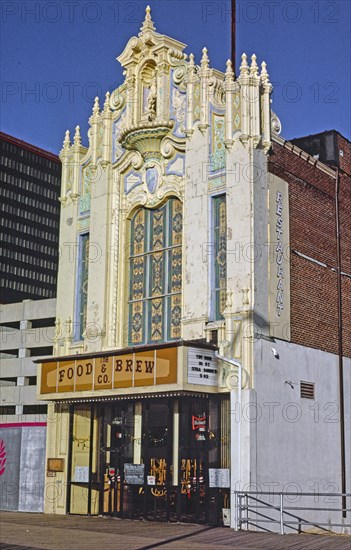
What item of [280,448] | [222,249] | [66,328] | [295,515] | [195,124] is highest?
[195,124]

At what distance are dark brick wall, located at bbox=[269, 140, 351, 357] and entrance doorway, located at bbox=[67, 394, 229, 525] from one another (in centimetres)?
417

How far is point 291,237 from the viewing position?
26.8 m

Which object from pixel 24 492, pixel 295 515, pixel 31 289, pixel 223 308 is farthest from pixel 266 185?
pixel 31 289

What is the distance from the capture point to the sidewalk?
1900 centimetres

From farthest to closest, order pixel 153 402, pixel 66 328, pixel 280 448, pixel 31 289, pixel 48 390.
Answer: pixel 31 289 → pixel 66 328 → pixel 48 390 → pixel 153 402 → pixel 280 448

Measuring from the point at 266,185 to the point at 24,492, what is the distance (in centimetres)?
1466

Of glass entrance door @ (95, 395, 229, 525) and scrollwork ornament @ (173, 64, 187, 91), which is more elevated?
scrollwork ornament @ (173, 64, 187, 91)

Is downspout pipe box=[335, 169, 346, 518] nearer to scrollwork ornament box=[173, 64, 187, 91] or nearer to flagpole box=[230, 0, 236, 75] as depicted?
flagpole box=[230, 0, 236, 75]

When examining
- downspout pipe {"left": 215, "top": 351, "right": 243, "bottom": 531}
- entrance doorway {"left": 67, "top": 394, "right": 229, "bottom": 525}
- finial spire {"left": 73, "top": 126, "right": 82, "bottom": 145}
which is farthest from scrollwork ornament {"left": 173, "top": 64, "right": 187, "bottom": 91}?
entrance doorway {"left": 67, "top": 394, "right": 229, "bottom": 525}

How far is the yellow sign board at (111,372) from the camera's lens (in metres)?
24.3

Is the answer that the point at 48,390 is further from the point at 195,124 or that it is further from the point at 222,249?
the point at 195,124

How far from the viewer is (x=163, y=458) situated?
1007 inches

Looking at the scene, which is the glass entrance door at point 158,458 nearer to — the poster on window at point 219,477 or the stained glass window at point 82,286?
the poster on window at point 219,477

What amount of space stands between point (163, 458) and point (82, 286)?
26.2ft
